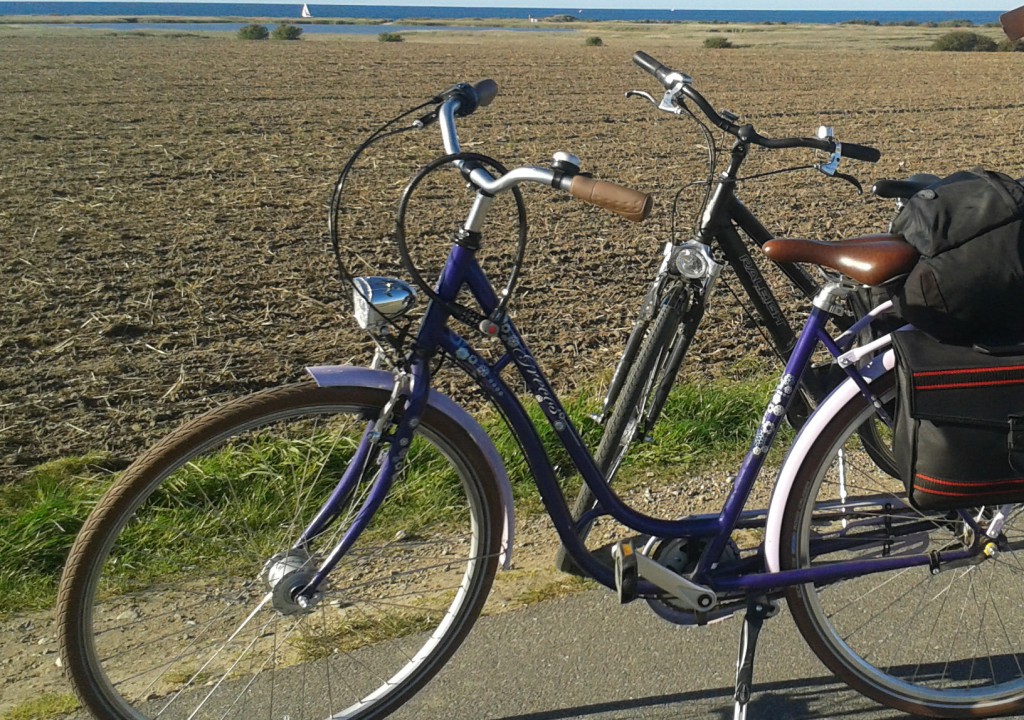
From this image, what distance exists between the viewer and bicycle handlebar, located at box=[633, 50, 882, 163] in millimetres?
2711

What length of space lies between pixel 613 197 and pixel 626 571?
3.38ft

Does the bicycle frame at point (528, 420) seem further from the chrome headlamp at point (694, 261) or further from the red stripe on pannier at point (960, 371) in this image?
the chrome headlamp at point (694, 261)

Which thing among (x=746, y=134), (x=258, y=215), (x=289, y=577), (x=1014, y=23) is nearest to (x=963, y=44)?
(x=258, y=215)

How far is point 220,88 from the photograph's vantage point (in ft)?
61.0

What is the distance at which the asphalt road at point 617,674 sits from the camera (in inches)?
101

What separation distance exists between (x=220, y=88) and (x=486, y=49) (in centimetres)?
1852

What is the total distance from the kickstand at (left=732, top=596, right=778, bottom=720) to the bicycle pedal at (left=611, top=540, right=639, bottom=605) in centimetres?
32

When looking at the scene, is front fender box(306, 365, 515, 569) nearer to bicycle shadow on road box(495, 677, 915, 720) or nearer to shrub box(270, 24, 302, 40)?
bicycle shadow on road box(495, 677, 915, 720)

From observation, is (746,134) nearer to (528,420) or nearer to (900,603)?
(528,420)

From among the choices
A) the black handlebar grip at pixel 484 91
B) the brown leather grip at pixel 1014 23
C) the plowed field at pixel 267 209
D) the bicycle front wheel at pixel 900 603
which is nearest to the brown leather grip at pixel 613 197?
the black handlebar grip at pixel 484 91

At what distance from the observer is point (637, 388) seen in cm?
293

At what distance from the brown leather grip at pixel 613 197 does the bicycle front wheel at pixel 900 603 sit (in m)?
0.81

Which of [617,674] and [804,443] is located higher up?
[804,443]

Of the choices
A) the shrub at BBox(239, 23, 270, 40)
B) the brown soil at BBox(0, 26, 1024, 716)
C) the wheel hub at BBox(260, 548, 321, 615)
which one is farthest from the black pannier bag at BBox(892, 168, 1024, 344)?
the shrub at BBox(239, 23, 270, 40)
